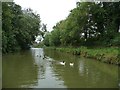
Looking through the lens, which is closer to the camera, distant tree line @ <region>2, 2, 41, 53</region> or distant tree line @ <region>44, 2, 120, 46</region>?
distant tree line @ <region>2, 2, 41, 53</region>

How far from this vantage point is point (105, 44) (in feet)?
148

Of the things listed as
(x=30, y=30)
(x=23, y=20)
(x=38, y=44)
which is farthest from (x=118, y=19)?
(x=38, y=44)

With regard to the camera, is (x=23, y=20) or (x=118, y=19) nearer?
(x=118, y=19)

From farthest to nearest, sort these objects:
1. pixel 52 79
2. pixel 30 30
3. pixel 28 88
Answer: pixel 30 30, pixel 52 79, pixel 28 88

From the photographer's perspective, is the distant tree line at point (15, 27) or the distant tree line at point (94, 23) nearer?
the distant tree line at point (15, 27)

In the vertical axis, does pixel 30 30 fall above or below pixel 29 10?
below

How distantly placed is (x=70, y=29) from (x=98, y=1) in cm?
755

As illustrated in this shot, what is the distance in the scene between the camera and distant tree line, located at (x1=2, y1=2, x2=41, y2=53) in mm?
42091

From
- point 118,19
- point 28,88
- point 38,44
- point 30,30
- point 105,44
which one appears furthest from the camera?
point 38,44

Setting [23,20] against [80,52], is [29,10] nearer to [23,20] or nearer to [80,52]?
[23,20]

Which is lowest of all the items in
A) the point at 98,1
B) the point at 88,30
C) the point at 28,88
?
the point at 28,88

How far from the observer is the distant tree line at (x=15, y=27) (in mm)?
42091

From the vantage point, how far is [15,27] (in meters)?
57.7

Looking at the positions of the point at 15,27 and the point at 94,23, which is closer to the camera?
the point at 94,23
